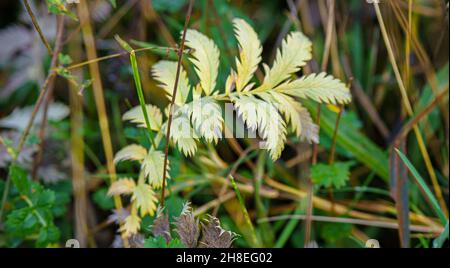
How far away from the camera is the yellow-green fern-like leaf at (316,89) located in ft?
3.24

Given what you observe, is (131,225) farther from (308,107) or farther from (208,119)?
(308,107)

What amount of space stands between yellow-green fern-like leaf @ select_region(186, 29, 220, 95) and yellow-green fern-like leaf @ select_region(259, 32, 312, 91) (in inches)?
4.0

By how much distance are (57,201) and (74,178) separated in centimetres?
16

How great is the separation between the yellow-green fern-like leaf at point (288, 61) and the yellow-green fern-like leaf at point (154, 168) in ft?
0.81

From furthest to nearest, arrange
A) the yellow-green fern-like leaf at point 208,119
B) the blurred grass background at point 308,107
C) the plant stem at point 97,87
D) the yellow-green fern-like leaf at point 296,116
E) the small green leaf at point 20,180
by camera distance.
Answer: the plant stem at point 97,87 < the blurred grass background at point 308,107 < the small green leaf at point 20,180 < the yellow-green fern-like leaf at point 296,116 < the yellow-green fern-like leaf at point 208,119

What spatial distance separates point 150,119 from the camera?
1054mm

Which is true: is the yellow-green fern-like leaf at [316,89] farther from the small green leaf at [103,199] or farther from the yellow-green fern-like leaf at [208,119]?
the small green leaf at [103,199]

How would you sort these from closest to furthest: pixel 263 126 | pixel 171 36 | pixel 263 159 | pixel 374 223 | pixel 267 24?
pixel 263 126
pixel 374 223
pixel 263 159
pixel 171 36
pixel 267 24

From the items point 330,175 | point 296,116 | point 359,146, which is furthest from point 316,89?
point 359,146

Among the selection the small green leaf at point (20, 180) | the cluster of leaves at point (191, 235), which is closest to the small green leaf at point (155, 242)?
the cluster of leaves at point (191, 235)

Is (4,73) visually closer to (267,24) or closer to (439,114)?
Answer: (267,24)

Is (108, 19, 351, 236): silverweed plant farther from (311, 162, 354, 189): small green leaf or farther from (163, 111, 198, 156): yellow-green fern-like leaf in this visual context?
(311, 162, 354, 189): small green leaf

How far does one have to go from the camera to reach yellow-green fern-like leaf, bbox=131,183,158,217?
3.27ft
